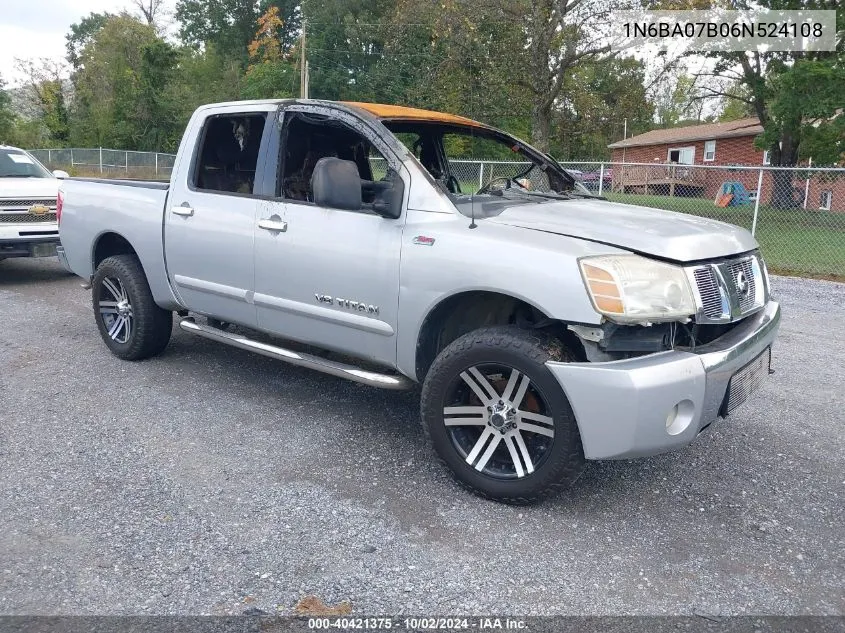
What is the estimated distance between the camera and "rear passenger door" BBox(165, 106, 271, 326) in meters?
4.53

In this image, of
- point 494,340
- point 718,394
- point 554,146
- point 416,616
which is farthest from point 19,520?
point 554,146

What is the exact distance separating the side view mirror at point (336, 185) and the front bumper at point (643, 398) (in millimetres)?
1418

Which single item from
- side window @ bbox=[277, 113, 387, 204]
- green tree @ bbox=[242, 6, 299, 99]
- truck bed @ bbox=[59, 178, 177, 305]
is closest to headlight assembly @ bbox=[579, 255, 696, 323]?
side window @ bbox=[277, 113, 387, 204]

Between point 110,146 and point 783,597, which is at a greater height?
point 110,146

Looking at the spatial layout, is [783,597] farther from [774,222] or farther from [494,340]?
[774,222]

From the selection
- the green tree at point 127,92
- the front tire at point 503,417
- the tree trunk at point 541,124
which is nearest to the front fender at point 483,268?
the front tire at point 503,417

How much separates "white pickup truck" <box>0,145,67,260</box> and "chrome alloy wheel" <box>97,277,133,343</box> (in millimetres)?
3453

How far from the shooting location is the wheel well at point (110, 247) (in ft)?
18.6

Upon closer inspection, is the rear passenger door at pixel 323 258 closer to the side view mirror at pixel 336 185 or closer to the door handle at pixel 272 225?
the door handle at pixel 272 225

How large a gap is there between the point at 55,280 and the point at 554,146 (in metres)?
24.3

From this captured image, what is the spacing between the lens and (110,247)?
5844mm

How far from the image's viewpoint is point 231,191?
15.7 feet

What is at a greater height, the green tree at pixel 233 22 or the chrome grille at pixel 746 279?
the green tree at pixel 233 22

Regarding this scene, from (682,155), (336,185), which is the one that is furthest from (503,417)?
(682,155)
